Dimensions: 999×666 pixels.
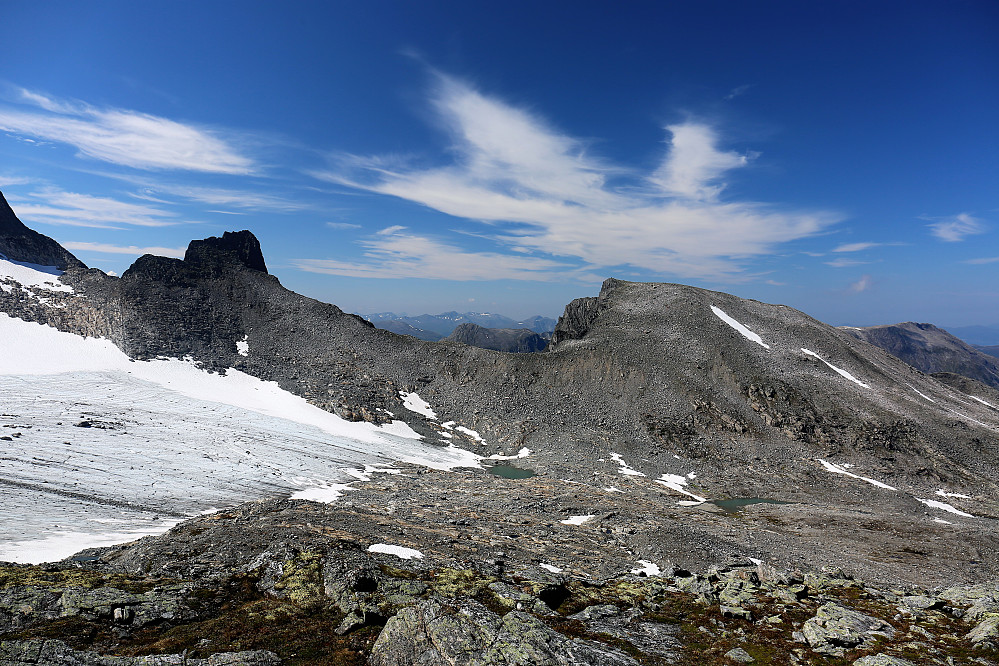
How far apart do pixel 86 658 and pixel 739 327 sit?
115631 millimetres

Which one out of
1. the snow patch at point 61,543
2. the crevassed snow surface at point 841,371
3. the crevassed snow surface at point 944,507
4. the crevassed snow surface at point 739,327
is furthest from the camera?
the crevassed snow surface at point 739,327

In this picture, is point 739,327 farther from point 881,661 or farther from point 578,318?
point 881,661

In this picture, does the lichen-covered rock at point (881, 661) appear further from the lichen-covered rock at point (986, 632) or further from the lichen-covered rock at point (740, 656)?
the lichen-covered rock at point (986, 632)

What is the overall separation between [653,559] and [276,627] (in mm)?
31826

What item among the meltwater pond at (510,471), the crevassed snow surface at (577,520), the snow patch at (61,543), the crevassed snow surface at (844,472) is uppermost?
the crevassed snow surface at (844,472)

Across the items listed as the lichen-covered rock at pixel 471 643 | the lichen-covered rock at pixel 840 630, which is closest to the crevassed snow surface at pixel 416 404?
the lichen-covered rock at pixel 471 643

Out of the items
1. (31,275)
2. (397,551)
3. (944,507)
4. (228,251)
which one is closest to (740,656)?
(397,551)

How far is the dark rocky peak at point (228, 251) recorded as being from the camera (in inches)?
4368

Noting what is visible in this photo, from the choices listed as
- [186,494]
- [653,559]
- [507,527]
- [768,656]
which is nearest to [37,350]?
[186,494]

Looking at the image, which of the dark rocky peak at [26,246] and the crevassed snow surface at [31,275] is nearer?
the crevassed snow surface at [31,275]

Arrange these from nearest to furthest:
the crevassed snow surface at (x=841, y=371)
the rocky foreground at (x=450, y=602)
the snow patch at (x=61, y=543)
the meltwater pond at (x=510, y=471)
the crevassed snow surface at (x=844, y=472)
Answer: the rocky foreground at (x=450, y=602) < the snow patch at (x=61, y=543) < the crevassed snow surface at (x=844, y=472) < the meltwater pond at (x=510, y=471) < the crevassed snow surface at (x=841, y=371)

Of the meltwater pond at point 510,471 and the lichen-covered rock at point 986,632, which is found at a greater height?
the lichen-covered rock at point 986,632

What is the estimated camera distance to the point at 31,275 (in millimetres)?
93875

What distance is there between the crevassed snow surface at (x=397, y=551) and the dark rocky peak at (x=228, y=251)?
105955 millimetres
